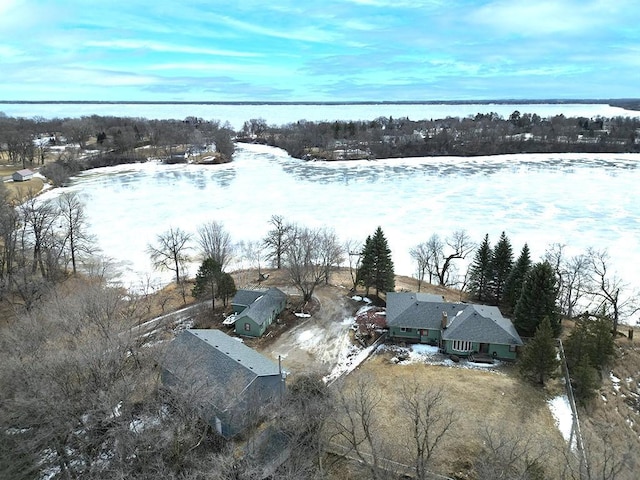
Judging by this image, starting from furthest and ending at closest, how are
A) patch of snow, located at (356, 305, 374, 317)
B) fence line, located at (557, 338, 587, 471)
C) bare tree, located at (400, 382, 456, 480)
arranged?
patch of snow, located at (356, 305, 374, 317) → fence line, located at (557, 338, 587, 471) → bare tree, located at (400, 382, 456, 480)

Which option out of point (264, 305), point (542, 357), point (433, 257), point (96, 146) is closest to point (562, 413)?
point (542, 357)

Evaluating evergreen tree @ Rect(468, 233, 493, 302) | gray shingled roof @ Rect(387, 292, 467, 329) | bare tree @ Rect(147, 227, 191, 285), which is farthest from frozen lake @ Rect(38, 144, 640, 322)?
gray shingled roof @ Rect(387, 292, 467, 329)

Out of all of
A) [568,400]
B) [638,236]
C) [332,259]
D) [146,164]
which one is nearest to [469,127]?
[146,164]

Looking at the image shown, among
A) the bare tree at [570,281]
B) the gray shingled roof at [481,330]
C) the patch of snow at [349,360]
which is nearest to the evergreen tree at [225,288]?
the patch of snow at [349,360]

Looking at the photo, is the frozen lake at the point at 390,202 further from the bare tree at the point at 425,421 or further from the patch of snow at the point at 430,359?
the bare tree at the point at 425,421

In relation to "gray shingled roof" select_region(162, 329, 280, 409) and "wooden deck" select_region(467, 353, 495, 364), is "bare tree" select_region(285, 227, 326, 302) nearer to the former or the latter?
"gray shingled roof" select_region(162, 329, 280, 409)
